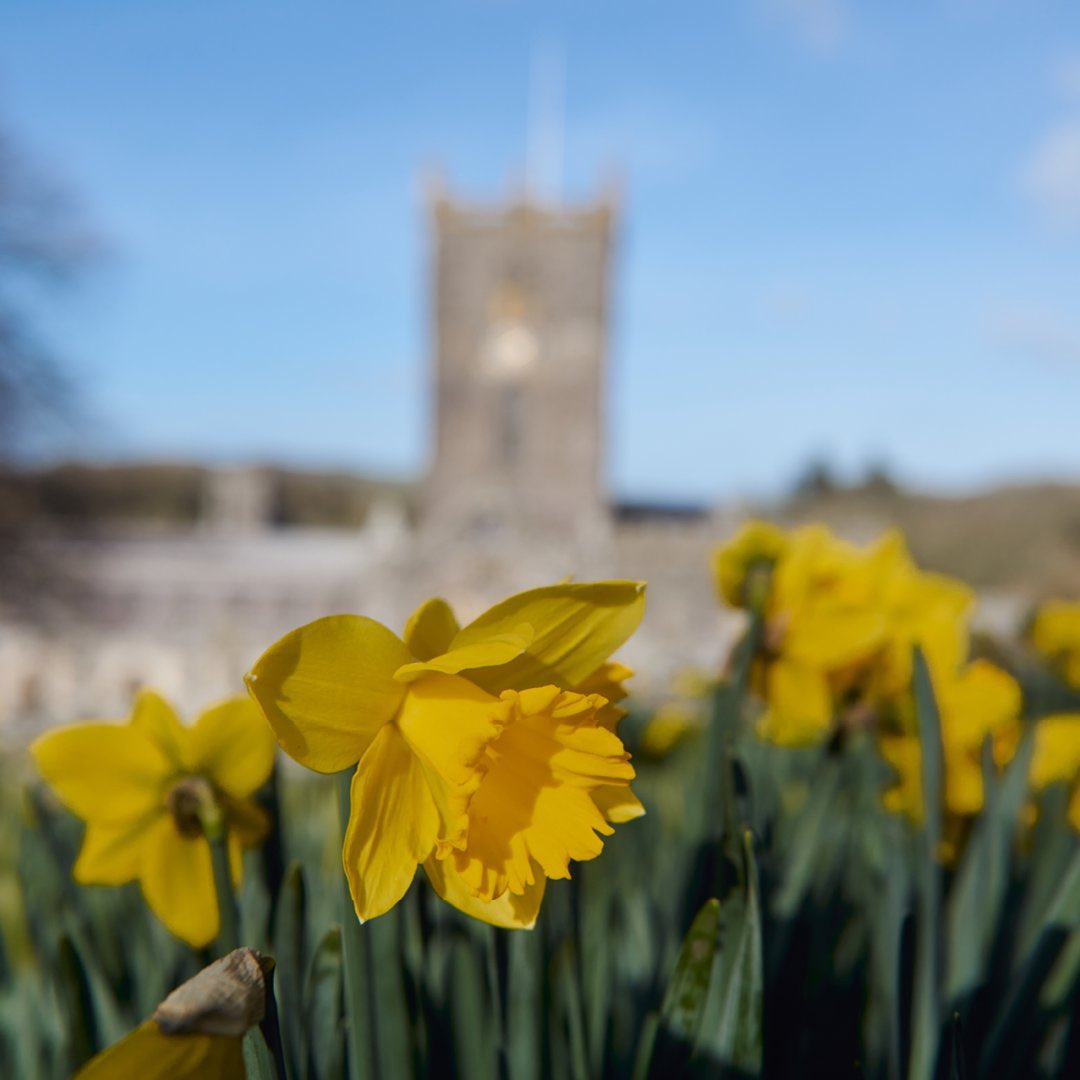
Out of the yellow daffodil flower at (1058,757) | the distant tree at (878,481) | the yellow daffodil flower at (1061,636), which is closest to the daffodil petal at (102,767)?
the yellow daffodil flower at (1058,757)

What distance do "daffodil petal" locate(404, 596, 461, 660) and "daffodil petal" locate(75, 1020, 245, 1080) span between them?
12 centimetres

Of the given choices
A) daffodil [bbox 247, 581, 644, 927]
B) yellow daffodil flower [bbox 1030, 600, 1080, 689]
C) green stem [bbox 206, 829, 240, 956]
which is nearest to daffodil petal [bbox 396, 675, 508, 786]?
daffodil [bbox 247, 581, 644, 927]

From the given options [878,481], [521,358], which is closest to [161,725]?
[521,358]

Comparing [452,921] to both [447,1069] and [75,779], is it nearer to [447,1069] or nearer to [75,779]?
[447,1069]

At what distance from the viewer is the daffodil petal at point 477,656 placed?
0.91 feet

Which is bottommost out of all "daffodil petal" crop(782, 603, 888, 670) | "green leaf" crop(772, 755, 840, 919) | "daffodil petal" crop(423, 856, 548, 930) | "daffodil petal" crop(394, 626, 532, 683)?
"green leaf" crop(772, 755, 840, 919)

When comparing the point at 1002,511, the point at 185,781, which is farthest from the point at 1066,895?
the point at 1002,511

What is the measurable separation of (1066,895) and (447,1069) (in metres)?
0.28

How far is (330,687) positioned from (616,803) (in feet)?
0.35

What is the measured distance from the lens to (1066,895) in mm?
439

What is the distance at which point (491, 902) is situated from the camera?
30 cm

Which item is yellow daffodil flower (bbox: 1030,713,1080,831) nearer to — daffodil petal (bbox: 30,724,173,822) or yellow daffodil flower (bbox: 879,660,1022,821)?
yellow daffodil flower (bbox: 879,660,1022,821)

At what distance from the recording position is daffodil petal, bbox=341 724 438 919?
0.92ft

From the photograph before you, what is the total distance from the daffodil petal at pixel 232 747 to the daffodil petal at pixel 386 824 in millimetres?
111
